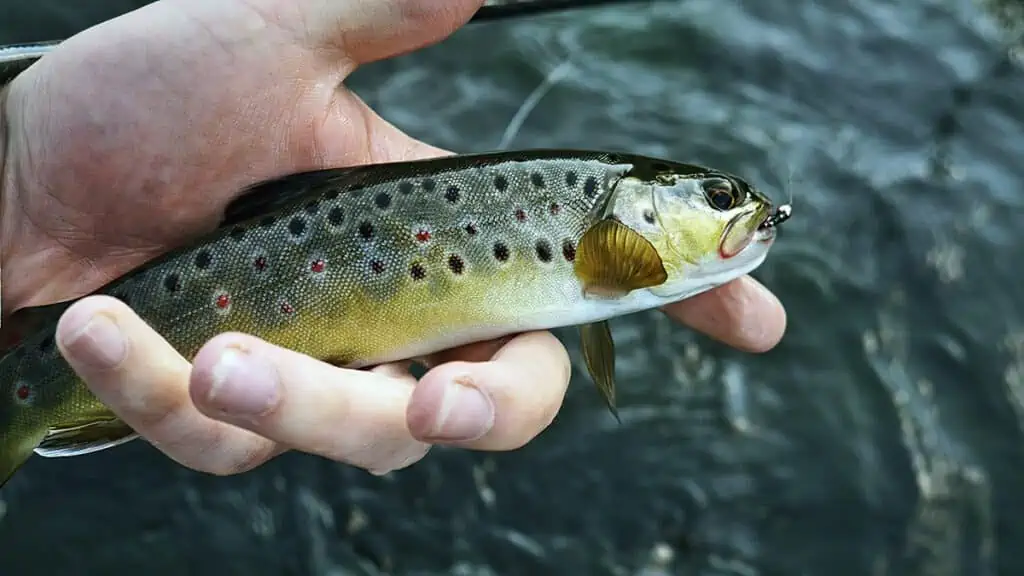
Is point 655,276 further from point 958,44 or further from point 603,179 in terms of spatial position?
point 958,44

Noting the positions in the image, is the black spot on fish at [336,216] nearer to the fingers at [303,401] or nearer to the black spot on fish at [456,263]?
the black spot on fish at [456,263]

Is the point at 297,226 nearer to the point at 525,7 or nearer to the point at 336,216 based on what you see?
the point at 336,216

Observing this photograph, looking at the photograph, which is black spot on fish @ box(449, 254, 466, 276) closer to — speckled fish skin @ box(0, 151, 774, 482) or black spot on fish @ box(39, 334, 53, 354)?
speckled fish skin @ box(0, 151, 774, 482)

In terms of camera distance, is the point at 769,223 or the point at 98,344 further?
the point at 769,223

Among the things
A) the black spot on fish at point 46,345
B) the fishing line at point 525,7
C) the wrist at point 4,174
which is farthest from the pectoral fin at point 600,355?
the wrist at point 4,174

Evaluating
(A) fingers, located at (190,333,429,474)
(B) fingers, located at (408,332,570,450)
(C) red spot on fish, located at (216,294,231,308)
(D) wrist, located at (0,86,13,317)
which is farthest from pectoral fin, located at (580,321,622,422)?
(D) wrist, located at (0,86,13,317)

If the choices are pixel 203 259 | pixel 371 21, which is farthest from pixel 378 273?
pixel 371 21
